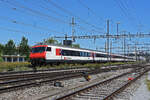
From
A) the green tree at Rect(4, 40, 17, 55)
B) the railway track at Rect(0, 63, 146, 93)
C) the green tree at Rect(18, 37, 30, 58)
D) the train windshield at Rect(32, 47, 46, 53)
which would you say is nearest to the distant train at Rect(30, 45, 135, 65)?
the train windshield at Rect(32, 47, 46, 53)

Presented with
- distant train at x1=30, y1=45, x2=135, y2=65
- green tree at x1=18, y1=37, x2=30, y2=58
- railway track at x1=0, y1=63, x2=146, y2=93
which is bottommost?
railway track at x1=0, y1=63, x2=146, y2=93

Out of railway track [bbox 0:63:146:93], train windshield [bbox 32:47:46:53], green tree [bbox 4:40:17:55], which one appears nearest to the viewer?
railway track [bbox 0:63:146:93]

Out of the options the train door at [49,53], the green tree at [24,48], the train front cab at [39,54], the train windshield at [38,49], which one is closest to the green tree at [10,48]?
the green tree at [24,48]

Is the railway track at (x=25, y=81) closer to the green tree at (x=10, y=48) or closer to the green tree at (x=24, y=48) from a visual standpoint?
the green tree at (x=24, y=48)

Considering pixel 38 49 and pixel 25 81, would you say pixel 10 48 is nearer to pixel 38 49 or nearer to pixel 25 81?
pixel 38 49

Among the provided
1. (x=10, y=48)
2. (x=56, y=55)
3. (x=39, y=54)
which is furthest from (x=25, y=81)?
(x=10, y=48)

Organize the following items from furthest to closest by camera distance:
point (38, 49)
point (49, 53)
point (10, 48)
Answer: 1. point (10, 48)
2. point (38, 49)
3. point (49, 53)

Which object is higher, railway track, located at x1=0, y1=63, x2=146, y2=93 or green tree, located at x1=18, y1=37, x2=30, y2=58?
green tree, located at x1=18, y1=37, x2=30, y2=58

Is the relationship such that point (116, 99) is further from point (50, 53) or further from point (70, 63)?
point (70, 63)

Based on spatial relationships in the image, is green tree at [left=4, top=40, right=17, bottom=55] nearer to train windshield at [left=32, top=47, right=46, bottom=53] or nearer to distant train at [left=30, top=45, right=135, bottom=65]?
Answer: distant train at [left=30, top=45, right=135, bottom=65]

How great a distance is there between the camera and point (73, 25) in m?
39.0

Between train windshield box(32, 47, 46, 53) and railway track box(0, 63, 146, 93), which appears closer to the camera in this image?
railway track box(0, 63, 146, 93)

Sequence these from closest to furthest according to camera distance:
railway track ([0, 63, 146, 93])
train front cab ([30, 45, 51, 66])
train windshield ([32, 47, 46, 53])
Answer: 1. railway track ([0, 63, 146, 93])
2. train front cab ([30, 45, 51, 66])
3. train windshield ([32, 47, 46, 53])

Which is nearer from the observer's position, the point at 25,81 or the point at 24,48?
the point at 25,81
